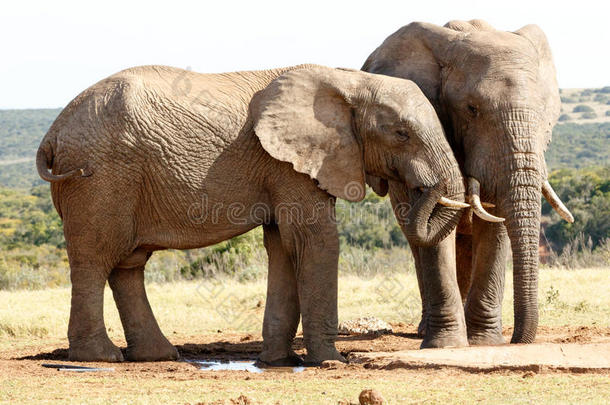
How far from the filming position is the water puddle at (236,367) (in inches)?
349

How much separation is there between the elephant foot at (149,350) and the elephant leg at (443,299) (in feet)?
8.11

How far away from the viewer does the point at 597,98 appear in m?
108

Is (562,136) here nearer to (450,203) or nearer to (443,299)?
(443,299)

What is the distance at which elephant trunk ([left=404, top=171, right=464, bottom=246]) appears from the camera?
831cm

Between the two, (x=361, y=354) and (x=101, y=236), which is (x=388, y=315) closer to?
(x=361, y=354)

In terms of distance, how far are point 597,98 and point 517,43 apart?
10372 cm

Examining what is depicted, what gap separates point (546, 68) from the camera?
10039 mm

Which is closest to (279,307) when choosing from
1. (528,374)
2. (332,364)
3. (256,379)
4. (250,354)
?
(332,364)

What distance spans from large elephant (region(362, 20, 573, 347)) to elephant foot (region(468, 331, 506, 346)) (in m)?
0.01

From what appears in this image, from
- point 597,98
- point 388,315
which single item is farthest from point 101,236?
point 597,98

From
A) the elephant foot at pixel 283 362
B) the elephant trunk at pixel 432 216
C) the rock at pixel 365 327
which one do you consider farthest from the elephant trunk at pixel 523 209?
the rock at pixel 365 327

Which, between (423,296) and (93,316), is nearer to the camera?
(93,316)

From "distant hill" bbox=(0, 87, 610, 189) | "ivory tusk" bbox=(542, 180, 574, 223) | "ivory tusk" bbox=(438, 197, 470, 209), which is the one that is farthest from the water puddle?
"distant hill" bbox=(0, 87, 610, 189)

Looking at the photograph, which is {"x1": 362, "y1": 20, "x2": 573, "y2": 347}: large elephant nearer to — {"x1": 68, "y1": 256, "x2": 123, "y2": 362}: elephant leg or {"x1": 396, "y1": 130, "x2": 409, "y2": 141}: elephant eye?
{"x1": 396, "y1": 130, "x2": 409, "y2": 141}: elephant eye
